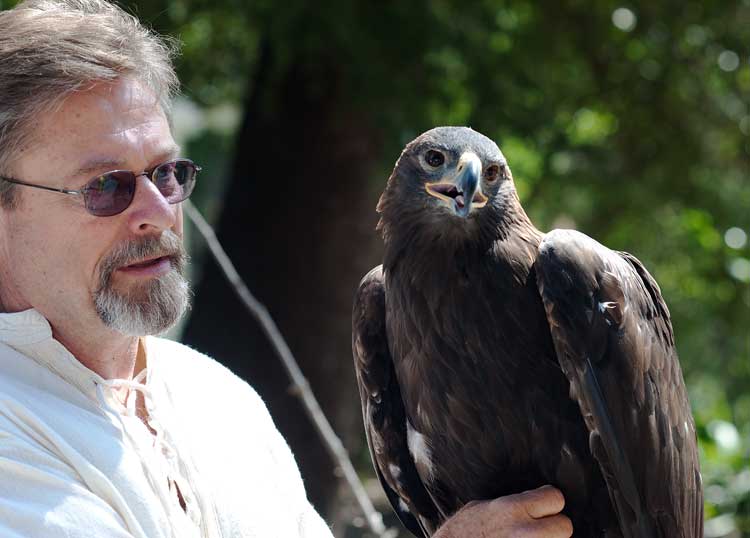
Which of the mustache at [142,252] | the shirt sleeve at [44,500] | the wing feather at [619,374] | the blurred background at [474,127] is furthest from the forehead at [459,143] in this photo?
the blurred background at [474,127]

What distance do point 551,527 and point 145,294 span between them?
1.26 meters

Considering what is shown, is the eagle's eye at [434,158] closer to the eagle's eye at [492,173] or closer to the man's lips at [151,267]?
the eagle's eye at [492,173]

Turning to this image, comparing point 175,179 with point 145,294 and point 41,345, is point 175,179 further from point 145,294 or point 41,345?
point 41,345

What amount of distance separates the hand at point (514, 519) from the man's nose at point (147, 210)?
1.13m

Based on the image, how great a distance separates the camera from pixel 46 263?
8.36 ft

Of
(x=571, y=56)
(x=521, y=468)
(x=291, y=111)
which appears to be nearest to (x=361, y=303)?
(x=521, y=468)

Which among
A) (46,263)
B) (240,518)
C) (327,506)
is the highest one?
(46,263)

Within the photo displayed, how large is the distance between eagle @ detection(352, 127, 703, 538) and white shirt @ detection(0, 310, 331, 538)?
0.52m

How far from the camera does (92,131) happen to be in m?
2.53

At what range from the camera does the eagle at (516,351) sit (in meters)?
2.97

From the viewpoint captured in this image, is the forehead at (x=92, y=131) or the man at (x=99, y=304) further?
the forehead at (x=92, y=131)

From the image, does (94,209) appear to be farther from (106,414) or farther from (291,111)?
(291,111)

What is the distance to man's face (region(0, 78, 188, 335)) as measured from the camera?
252 cm

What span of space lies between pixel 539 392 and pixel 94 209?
4.45 feet
